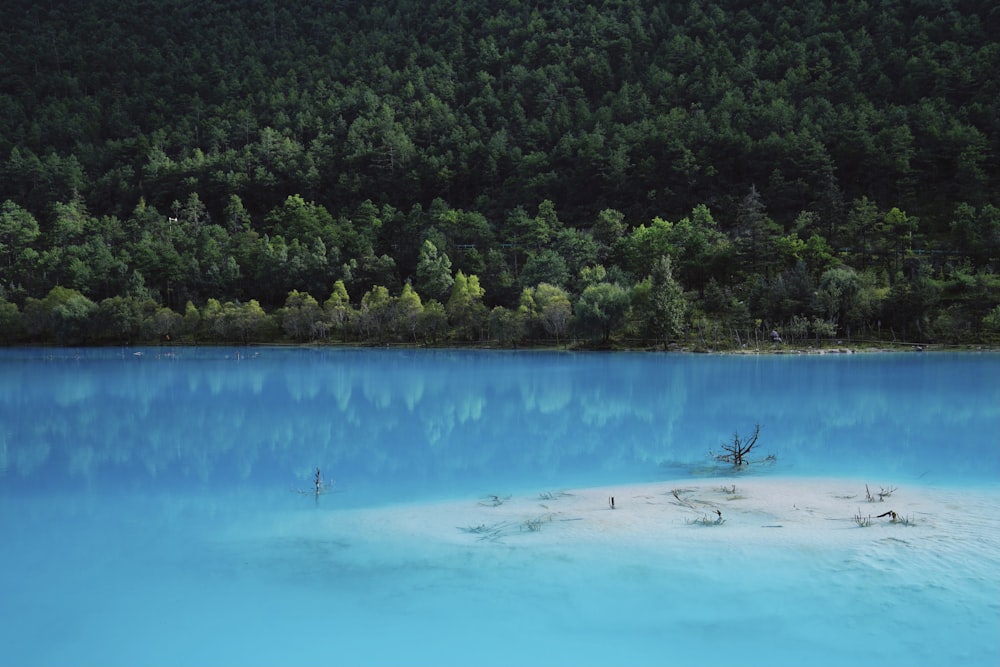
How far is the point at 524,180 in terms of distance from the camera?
91562 millimetres

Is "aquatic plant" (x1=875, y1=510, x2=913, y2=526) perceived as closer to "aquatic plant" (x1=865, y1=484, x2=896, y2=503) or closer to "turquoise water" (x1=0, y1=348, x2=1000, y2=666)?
"turquoise water" (x1=0, y1=348, x2=1000, y2=666)

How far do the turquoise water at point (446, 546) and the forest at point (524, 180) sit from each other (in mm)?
26975

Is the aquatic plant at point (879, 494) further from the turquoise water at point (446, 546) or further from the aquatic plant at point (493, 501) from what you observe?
the aquatic plant at point (493, 501)

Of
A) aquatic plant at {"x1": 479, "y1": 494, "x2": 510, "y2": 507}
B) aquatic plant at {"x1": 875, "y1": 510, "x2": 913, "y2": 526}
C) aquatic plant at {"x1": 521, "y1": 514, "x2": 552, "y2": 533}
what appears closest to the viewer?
aquatic plant at {"x1": 875, "y1": 510, "x2": 913, "y2": 526}

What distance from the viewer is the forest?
188 ft

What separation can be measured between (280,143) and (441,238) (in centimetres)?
4450

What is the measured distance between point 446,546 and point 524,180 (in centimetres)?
8333

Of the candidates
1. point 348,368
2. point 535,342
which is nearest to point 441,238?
point 535,342

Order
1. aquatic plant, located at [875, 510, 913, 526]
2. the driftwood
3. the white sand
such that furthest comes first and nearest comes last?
the driftwood
aquatic plant, located at [875, 510, 913, 526]
the white sand

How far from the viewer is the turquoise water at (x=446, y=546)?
8180mm

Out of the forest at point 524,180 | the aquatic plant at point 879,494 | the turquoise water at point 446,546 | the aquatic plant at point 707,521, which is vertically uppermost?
the forest at point 524,180

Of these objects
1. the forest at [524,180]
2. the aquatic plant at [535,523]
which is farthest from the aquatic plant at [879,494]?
the forest at [524,180]

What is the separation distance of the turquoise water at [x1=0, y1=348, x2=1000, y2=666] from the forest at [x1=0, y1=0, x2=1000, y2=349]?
27.0 meters

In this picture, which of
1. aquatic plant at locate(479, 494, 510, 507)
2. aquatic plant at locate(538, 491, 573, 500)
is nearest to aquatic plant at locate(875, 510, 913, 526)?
aquatic plant at locate(538, 491, 573, 500)
